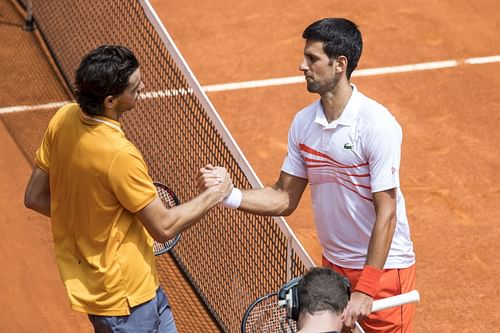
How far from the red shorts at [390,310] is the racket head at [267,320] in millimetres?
505

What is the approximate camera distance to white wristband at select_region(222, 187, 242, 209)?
607 centimetres

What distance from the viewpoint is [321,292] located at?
467 centimetres

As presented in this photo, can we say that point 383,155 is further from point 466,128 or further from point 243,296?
point 466,128

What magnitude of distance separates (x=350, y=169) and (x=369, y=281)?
2.19 ft

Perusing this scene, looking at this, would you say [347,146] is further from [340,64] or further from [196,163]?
[196,163]

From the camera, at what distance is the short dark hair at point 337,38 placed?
5.77m

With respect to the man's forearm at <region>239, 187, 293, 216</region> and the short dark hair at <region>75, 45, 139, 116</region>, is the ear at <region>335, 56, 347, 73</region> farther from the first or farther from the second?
the short dark hair at <region>75, 45, 139, 116</region>

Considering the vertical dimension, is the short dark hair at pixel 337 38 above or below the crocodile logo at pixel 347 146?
above

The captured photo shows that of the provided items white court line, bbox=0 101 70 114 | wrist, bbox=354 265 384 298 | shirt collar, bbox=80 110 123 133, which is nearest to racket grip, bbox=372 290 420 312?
wrist, bbox=354 265 384 298

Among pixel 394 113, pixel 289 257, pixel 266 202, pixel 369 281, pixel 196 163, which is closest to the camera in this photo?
pixel 369 281

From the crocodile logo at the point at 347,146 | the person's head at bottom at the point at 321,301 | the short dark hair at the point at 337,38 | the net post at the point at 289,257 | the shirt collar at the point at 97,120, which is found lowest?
the net post at the point at 289,257

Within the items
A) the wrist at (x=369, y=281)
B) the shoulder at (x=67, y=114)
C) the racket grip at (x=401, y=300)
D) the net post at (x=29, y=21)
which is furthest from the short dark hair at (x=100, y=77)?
the net post at (x=29, y=21)

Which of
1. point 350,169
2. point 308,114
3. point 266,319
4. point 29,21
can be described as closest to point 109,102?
point 308,114

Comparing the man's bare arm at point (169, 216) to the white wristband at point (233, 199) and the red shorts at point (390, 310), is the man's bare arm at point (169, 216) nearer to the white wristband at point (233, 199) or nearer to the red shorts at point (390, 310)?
the white wristband at point (233, 199)
